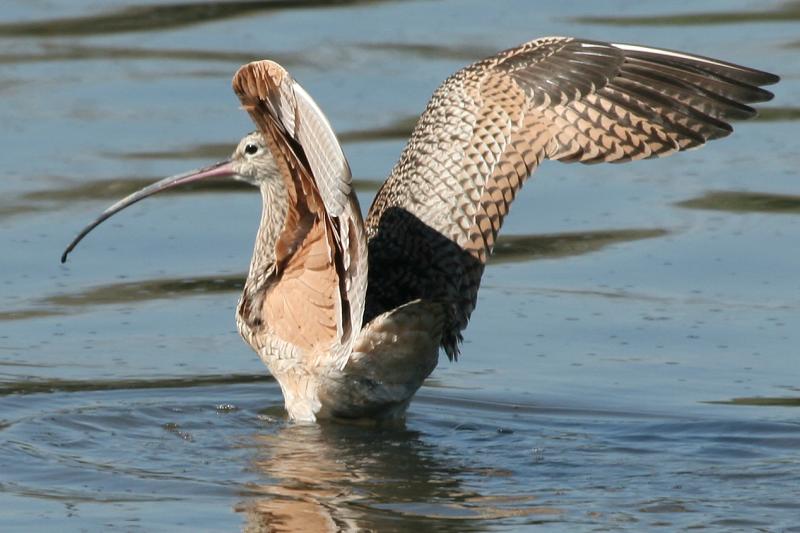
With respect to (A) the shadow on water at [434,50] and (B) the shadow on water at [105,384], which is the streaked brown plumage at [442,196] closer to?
(B) the shadow on water at [105,384]

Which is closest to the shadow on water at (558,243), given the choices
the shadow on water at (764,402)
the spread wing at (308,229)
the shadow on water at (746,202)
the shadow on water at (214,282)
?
the shadow on water at (214,282)

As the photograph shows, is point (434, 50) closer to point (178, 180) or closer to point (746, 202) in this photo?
point (746, 202)

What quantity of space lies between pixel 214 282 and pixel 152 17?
22.2 ft

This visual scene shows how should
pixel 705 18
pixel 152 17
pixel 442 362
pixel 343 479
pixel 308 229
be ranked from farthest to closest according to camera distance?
pixel 152 17
pixel 705 18
pixel 442 362
pixel 308 229
pixel 343 479

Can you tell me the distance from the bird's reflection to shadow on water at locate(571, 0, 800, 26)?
863 cm

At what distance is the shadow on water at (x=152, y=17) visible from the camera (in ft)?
59.9

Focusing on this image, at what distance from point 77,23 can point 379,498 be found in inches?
419

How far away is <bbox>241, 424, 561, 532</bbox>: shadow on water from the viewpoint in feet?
27.4

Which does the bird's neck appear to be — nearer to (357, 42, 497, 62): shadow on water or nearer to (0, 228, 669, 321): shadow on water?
(0, 228, 669, 321): shadow on water

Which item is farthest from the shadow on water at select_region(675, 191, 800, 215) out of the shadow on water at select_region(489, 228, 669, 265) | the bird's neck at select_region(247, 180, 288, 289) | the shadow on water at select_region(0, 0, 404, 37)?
the shadow on water at select_region(0, 0, 404, 37)

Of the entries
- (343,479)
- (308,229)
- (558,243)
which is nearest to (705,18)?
(558,243)

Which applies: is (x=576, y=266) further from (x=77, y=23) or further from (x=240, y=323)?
(x=77, y=23)

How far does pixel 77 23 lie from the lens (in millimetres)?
18531

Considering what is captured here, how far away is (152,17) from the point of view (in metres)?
18.7
